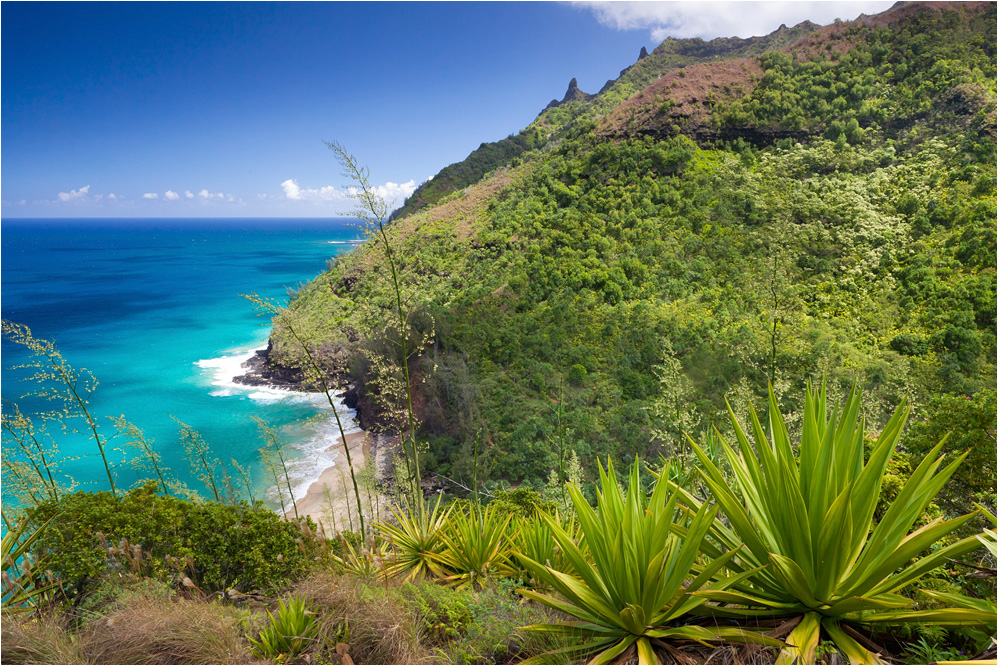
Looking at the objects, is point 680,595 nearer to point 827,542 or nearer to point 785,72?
point 827,542

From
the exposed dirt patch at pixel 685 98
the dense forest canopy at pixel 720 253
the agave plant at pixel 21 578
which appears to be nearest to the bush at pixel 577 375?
the dense forest canopy at pixel 720 253

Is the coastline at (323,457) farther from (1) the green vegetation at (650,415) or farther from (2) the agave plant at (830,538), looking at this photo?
(2) the agave plant at (830,538)

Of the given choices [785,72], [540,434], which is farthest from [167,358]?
[785,72]

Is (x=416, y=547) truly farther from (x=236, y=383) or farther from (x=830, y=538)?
(x=236, y=383)

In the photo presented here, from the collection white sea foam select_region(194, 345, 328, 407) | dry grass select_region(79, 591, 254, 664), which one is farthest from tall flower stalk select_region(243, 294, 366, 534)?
white sea foam select_region(194, 345, 328, 407)

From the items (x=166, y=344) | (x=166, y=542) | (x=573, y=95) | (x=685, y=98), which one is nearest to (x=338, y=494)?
(x=166, y=542)

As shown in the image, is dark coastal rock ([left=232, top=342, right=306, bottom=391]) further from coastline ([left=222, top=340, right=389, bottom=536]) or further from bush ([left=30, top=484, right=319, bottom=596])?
bush ([left=30, top=484, right=319, bottom=596])

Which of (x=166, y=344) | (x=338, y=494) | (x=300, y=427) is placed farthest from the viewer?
(x=166, y=344)
